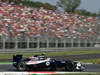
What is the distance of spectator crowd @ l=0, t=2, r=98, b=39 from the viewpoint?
1729 inches

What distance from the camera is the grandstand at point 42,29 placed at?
43.5m

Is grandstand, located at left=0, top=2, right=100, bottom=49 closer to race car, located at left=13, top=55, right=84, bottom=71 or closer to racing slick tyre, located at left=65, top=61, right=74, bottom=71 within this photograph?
race car, located at left=13, top=55, right=84, bottom=71

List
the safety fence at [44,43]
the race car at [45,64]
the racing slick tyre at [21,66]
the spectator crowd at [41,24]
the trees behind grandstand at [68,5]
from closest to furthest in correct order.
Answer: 1. the race car at [45,64]
2. the racing slick tyre at [21,66]
3. the safety fence at [44,43]
4. the spectator crowd at [41,24]
5. the trees behind grandstand at [68,5]

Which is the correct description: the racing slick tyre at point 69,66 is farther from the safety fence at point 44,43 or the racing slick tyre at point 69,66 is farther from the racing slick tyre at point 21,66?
the safety fence at point 44,43

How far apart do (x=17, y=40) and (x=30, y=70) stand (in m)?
21.3

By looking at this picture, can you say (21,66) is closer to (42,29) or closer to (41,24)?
(42,29)

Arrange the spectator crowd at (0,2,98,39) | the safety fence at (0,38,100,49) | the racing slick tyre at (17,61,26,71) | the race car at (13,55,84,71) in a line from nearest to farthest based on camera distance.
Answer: the race car at (13,55,84,71) < the racing slick tyre at (17,61,26,71) < the safety fence at (0,38,100,49) < the spectator crowd at (0,2,98,39)

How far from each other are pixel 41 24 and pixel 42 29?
158cm

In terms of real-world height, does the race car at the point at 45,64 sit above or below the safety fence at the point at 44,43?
above

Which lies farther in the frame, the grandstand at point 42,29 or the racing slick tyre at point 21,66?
the grandstand at point 42,29

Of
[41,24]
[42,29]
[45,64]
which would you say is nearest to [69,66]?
[45,64]

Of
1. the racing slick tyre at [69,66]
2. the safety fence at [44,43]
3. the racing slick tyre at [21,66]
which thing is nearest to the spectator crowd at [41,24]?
the safety fence at [44,43]

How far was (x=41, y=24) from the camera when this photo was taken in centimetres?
4903

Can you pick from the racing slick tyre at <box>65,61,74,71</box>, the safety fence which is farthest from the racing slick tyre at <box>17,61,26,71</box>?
the safety fence
